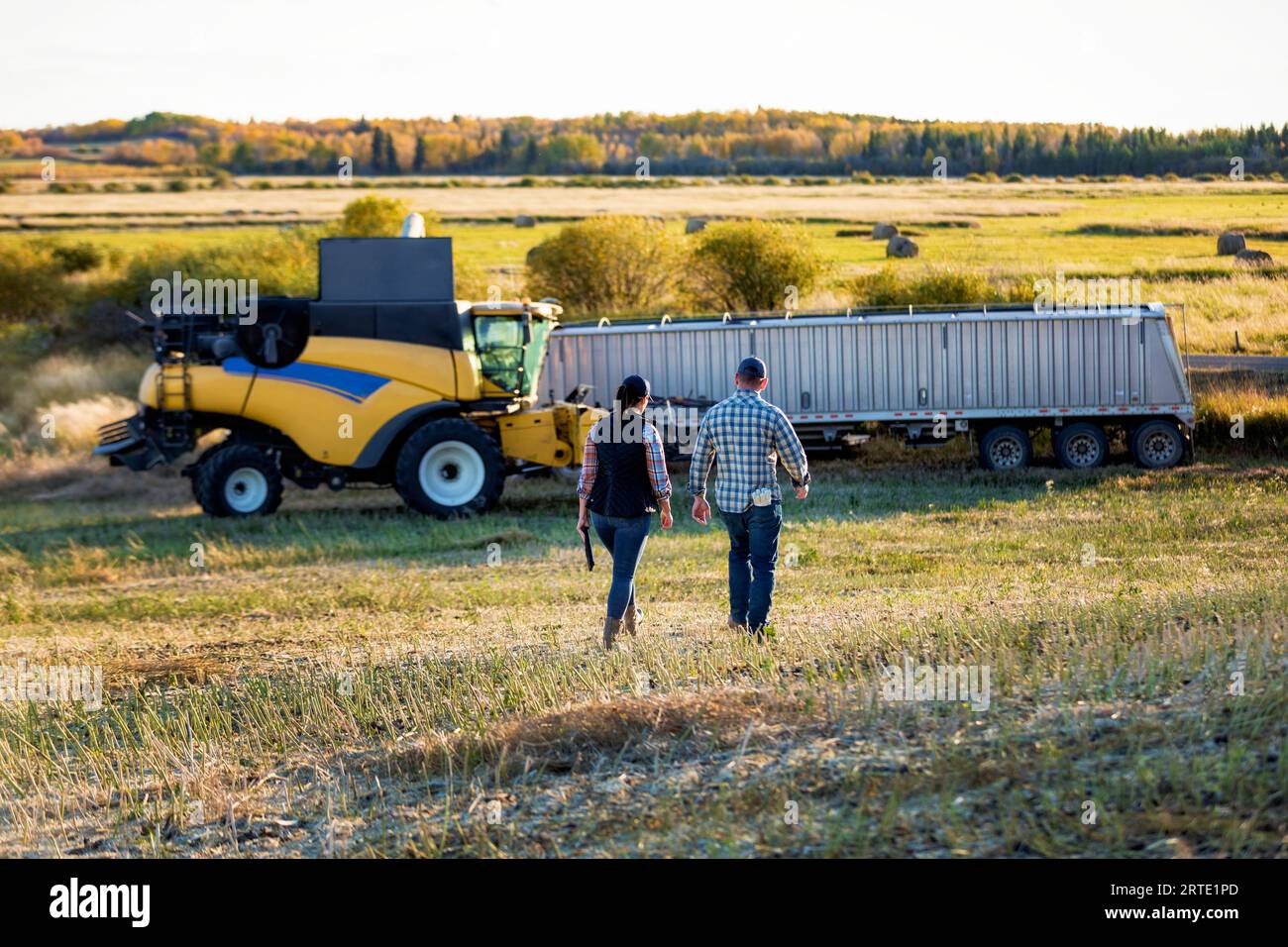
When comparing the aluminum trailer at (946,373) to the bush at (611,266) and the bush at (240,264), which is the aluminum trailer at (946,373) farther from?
the bush at (240,264)

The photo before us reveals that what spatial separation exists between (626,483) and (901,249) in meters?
31.6

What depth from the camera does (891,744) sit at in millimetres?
6520

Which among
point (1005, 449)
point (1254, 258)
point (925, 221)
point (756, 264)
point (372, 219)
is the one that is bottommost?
point (1005, 449)

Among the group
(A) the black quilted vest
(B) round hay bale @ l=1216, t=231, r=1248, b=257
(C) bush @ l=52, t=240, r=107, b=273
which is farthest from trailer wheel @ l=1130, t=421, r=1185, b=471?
(C) bush @ l=52, t=240, r=107, b=273

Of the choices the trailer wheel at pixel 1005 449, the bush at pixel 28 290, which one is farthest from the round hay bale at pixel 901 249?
the bush at pixel 28 290

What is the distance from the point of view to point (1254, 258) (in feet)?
90.4

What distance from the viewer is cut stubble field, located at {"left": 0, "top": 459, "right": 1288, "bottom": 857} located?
5785 mm

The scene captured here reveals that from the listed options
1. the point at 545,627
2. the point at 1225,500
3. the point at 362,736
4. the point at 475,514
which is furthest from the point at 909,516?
the point at 362,736

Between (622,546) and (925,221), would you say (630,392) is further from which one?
(925,221)

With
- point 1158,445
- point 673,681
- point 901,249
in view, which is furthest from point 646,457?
point 901,249

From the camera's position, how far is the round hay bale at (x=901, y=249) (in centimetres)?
3941

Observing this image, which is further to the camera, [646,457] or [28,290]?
[28,290]
